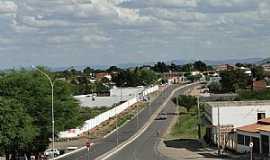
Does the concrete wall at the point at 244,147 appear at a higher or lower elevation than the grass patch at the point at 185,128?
higher

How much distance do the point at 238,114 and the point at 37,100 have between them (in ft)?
82.2

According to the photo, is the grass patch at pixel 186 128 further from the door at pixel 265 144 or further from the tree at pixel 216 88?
the tree at pixel 216 88

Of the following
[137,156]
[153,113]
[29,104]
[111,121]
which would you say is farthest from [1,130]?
[153,113]

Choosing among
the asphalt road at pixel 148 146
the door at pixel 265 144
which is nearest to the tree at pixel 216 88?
the asphalt road at pixel 148 146

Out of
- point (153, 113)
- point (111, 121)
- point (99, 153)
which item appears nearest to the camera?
point (99, 153)

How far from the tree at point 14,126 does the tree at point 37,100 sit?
2115mm

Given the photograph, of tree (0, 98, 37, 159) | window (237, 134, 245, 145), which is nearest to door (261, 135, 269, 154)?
window (237, 134, 245, 145)

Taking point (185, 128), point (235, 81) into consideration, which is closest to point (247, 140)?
point (185, 128)

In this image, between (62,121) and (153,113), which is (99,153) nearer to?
(62,121)

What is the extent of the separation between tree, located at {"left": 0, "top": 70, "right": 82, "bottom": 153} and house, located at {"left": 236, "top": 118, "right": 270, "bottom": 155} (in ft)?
68.3

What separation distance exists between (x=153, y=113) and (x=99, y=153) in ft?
230

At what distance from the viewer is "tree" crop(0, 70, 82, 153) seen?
73.1 metres

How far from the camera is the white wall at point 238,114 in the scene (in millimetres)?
81062

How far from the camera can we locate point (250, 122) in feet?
267
